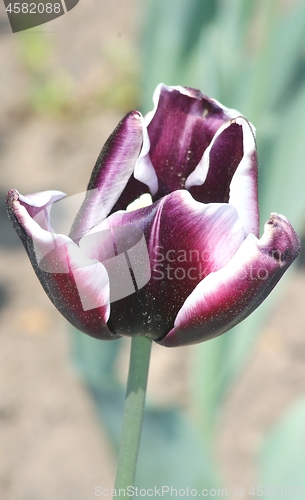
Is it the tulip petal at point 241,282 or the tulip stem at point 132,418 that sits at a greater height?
the tulip petal at point 241,282

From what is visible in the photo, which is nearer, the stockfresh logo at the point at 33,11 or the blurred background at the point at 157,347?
the stockfresh logo at the point at 33,11

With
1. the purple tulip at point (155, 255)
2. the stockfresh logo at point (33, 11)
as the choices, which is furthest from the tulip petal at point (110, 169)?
the stockfresh logo at point (33, 11)

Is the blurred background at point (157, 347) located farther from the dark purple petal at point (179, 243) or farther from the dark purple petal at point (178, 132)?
the dark purple petal at point (179, 243)

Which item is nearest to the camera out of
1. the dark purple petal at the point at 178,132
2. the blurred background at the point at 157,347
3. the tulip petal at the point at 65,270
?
the tulip petal at the point at 65,270

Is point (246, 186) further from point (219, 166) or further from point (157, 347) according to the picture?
point (157, 347)

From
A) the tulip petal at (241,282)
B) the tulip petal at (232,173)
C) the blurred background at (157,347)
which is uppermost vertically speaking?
the tulip petal at (232,173)

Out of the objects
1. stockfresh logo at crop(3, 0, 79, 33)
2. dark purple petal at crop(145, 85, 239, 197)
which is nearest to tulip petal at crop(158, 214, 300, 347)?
dark purple petal at crop(145, 85, 239, 197)
